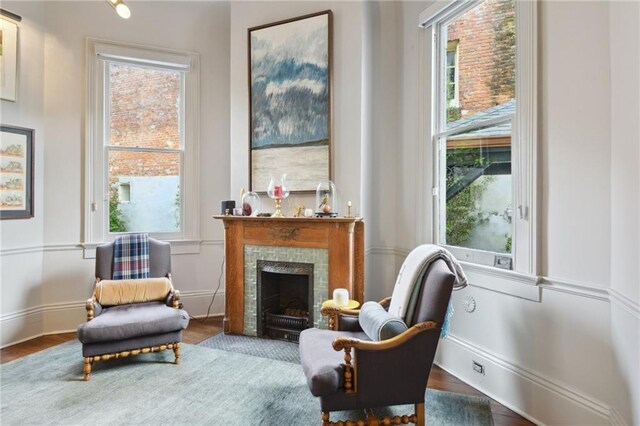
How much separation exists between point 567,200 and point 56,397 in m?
3.34

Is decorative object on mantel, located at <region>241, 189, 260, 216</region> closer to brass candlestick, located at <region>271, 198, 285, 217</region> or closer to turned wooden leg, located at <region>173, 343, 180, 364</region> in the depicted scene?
brass candlestick, located at <region>271, 198, 285, 217</region>

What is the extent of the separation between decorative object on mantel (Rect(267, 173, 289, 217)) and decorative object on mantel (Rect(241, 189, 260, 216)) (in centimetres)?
18

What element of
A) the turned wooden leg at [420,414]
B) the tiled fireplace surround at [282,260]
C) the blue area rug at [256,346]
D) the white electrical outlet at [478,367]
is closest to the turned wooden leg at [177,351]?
the blue area rug at [256,346]

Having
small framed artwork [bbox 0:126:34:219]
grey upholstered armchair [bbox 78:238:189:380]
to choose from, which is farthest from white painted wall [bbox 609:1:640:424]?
small framed artwork [bbox 0:126:34:219]

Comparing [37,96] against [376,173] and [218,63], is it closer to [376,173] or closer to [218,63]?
[218,63]

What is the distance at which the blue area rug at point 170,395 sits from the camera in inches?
84.5

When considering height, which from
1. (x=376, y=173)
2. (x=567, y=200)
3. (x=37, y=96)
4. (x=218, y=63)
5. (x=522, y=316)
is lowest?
(x=522, y=316)

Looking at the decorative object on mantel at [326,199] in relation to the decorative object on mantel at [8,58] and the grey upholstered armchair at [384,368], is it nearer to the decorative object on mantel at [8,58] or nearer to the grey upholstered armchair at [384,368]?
the grey upholstered armchair at [384,368]

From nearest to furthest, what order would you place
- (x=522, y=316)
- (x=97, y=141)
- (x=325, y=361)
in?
(x=325, y=361) < (x=522, y=316) < (x=97, y=141)

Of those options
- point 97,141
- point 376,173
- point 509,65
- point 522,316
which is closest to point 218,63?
point 97,141

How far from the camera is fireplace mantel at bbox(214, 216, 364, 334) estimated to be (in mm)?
3178

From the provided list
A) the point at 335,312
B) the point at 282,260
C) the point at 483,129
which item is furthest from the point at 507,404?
the point at 282,260

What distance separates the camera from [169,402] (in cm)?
232

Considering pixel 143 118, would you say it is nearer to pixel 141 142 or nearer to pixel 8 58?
pixel 141 142
